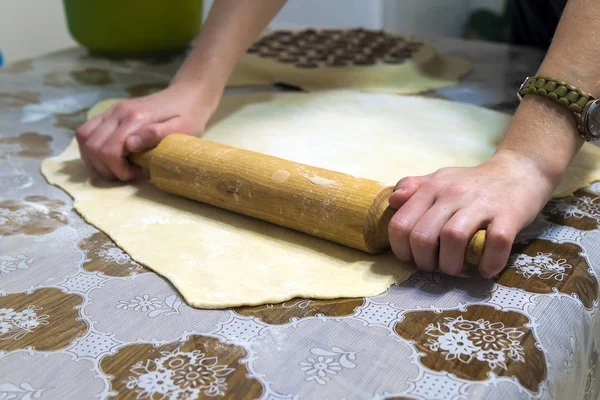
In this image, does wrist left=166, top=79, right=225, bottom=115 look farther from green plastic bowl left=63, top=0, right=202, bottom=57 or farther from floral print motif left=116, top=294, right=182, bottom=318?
green plastic bowl left=63, top=0, right=202, bottom=57

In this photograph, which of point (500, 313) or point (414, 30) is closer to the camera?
point (500, 313)

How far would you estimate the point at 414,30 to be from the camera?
345cm

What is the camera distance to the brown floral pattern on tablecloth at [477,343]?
0.63m

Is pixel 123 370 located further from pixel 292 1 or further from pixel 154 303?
pixel 292 1

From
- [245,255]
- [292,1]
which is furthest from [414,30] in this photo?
[245,255]

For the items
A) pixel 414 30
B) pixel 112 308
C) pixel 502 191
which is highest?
pixel 502 191

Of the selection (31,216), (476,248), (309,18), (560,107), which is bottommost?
(309,18)

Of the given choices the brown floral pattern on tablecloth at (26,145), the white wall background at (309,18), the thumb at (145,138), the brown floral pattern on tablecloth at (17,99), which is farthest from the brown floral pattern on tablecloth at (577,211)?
the white wall background at (309,18)

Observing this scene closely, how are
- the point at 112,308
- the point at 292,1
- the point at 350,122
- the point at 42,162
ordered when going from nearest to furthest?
the point at 112,308 < the point at 42,162 < the point at 350,122 < the point at 292,1

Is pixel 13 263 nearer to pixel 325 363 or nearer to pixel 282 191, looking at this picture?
pixel 282 191

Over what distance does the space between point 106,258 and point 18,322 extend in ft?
0.56

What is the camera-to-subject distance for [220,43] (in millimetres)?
1349

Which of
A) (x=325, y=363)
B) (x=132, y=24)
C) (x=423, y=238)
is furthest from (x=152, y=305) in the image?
(x=132, y=24)

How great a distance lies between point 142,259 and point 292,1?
2665 millimetres
